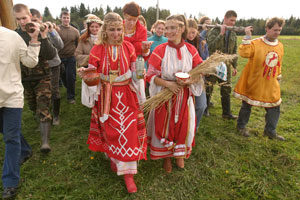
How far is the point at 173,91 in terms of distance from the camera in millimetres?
2760

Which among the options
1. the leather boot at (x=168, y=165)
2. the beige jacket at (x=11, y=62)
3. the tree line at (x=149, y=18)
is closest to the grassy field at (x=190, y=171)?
the leather boot at (x=168, y=165)

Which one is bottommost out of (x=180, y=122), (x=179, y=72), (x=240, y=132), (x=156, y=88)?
(x=240, y=132)

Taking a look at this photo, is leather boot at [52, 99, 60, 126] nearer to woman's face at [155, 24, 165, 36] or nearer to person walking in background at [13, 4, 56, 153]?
person walking in background at [13, 4, 56, 153]

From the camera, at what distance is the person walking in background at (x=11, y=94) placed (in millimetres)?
2359

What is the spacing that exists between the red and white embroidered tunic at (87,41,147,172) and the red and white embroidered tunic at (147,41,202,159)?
1.10ft

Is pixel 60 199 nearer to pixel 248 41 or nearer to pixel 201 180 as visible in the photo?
pixel 201 180

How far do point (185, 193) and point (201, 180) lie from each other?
0.34 m

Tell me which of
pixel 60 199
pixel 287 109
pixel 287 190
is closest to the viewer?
pixel 60 199

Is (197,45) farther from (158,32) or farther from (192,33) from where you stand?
(158,32)

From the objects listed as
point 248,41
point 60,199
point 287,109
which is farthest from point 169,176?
point 287,109

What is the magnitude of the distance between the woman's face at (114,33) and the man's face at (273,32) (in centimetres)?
247

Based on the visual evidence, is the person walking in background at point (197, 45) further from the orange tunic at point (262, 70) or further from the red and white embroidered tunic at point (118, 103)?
the red and white embroidered tunic at point (118, 103)

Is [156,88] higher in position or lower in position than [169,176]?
higher

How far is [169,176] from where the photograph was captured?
3027 mm
